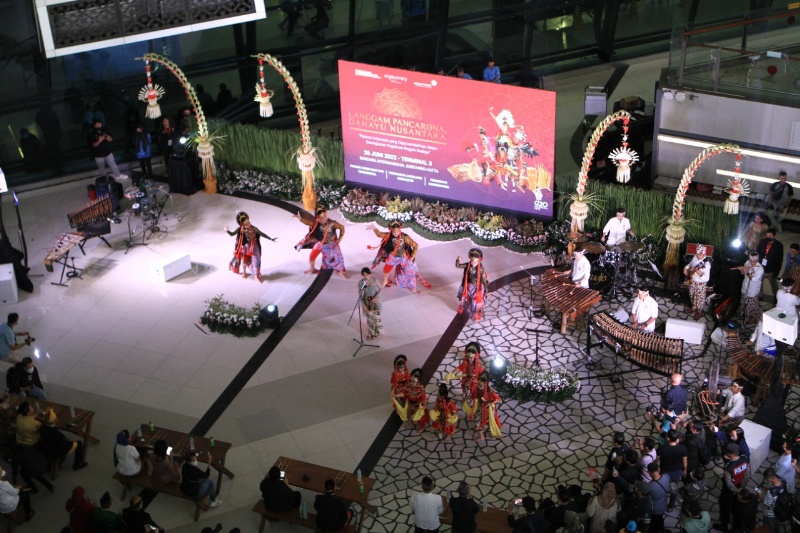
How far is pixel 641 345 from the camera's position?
16.9m

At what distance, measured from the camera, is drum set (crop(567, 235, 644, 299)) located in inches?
749

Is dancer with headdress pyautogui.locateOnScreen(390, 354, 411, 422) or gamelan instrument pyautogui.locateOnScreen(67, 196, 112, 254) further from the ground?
gamelan instrument pyautogui.locateOnScreen(67, 196, 112, 254)

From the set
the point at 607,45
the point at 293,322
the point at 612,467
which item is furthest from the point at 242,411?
the point at 607,45

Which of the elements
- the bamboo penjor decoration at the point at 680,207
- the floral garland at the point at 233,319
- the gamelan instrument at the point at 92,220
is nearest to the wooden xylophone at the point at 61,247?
the gamelan instrument at the point at 92,220

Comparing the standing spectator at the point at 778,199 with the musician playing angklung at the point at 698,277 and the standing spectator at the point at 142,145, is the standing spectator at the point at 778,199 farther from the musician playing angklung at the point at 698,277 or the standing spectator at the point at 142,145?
the standing spectator at the point at 142,145

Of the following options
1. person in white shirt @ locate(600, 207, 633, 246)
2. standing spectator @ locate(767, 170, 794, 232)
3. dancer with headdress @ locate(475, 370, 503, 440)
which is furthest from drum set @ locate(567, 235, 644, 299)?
dancer with headdress @ locate(475, 370, 503, 440)

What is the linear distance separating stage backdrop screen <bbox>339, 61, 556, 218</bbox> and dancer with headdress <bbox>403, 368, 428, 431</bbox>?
5.60m

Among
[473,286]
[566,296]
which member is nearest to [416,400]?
[473,286]

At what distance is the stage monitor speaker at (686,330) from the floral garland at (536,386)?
6.24 ft

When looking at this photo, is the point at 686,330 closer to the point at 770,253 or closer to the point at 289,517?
the point at 770,253

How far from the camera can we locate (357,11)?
2522 centimetres

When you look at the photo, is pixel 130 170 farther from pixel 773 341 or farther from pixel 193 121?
pixel 773 341

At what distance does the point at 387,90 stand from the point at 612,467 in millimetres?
9259

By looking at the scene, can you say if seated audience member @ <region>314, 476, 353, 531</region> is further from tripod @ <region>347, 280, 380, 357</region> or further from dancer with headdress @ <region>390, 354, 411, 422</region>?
tripod @ <region>347, 280, 380, 357</region>
